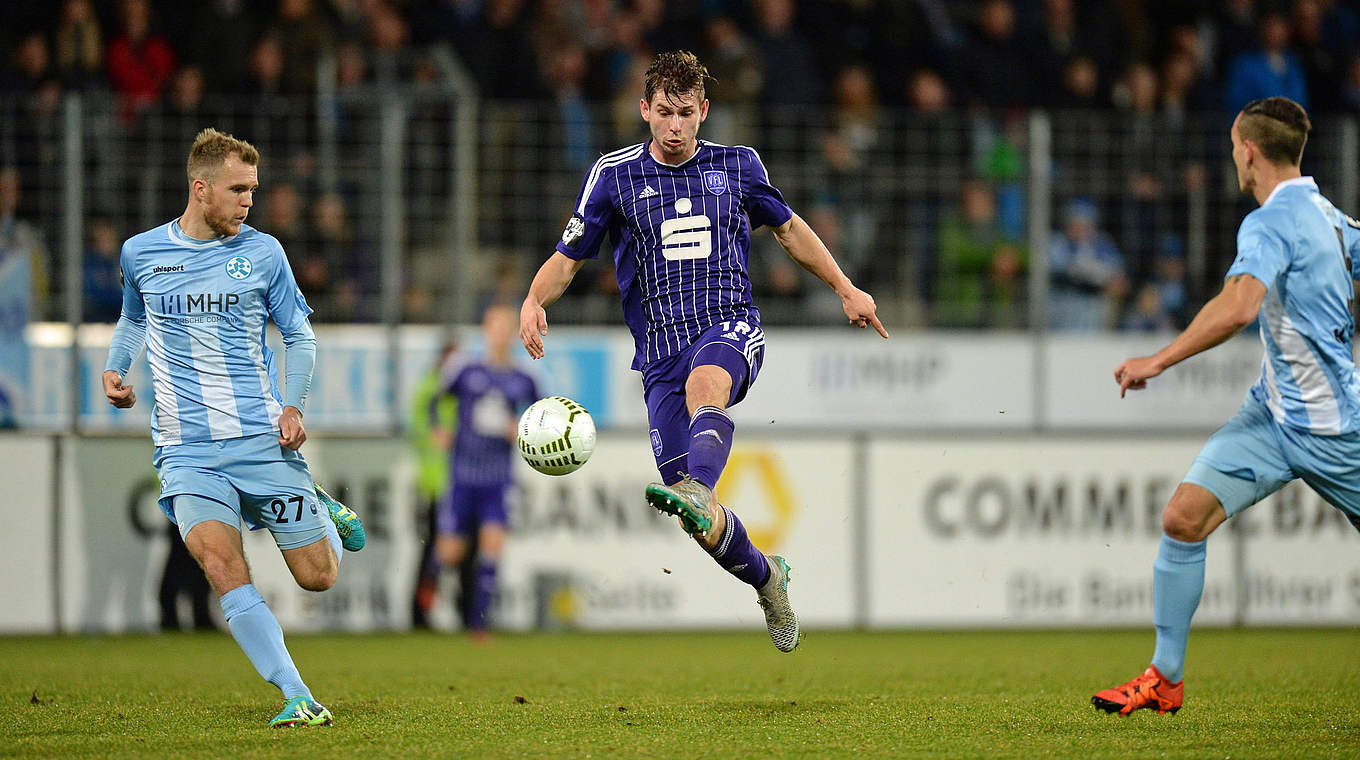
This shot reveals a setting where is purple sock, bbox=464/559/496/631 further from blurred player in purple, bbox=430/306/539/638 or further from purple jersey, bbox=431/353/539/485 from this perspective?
purple jersey, bbox=431/353/539/485

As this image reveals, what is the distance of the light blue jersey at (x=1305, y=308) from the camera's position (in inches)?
218

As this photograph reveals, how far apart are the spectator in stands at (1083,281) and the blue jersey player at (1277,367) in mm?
6392

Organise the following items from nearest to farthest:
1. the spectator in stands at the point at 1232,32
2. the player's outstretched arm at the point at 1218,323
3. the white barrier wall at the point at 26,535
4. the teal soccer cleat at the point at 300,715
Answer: the player's outstretched arm at the point at 1218,323
the teal soccer cleat at the point at 300,715
the white barrier wall at the point at 26,535
the spectator in stands at the point at 1232,32

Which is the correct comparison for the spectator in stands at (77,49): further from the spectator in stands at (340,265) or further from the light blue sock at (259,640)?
the light blue sock at (259,640)

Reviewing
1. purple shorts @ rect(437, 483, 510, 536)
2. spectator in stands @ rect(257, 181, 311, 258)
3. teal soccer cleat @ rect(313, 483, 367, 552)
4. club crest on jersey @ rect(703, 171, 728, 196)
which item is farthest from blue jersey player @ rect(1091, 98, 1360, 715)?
spectator in stands @ rect(257, 181, 311, 258)

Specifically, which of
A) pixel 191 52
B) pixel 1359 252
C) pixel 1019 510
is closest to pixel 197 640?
pixel 191 52

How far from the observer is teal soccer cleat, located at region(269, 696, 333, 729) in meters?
5.78

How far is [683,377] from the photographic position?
6.35 metres

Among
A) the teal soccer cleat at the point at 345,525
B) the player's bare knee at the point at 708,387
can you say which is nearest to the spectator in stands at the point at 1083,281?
the player's bare knee at the point at 708,387

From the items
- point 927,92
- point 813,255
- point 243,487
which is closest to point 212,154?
point 243,487

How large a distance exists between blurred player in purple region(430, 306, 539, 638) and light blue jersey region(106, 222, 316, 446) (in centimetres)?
493

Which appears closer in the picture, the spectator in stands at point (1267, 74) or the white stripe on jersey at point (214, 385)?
the white stripe on jersey at point (214, 385)

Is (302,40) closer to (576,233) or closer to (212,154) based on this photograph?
(576,233)

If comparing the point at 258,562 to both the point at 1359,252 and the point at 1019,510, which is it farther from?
the point at 1359,252
